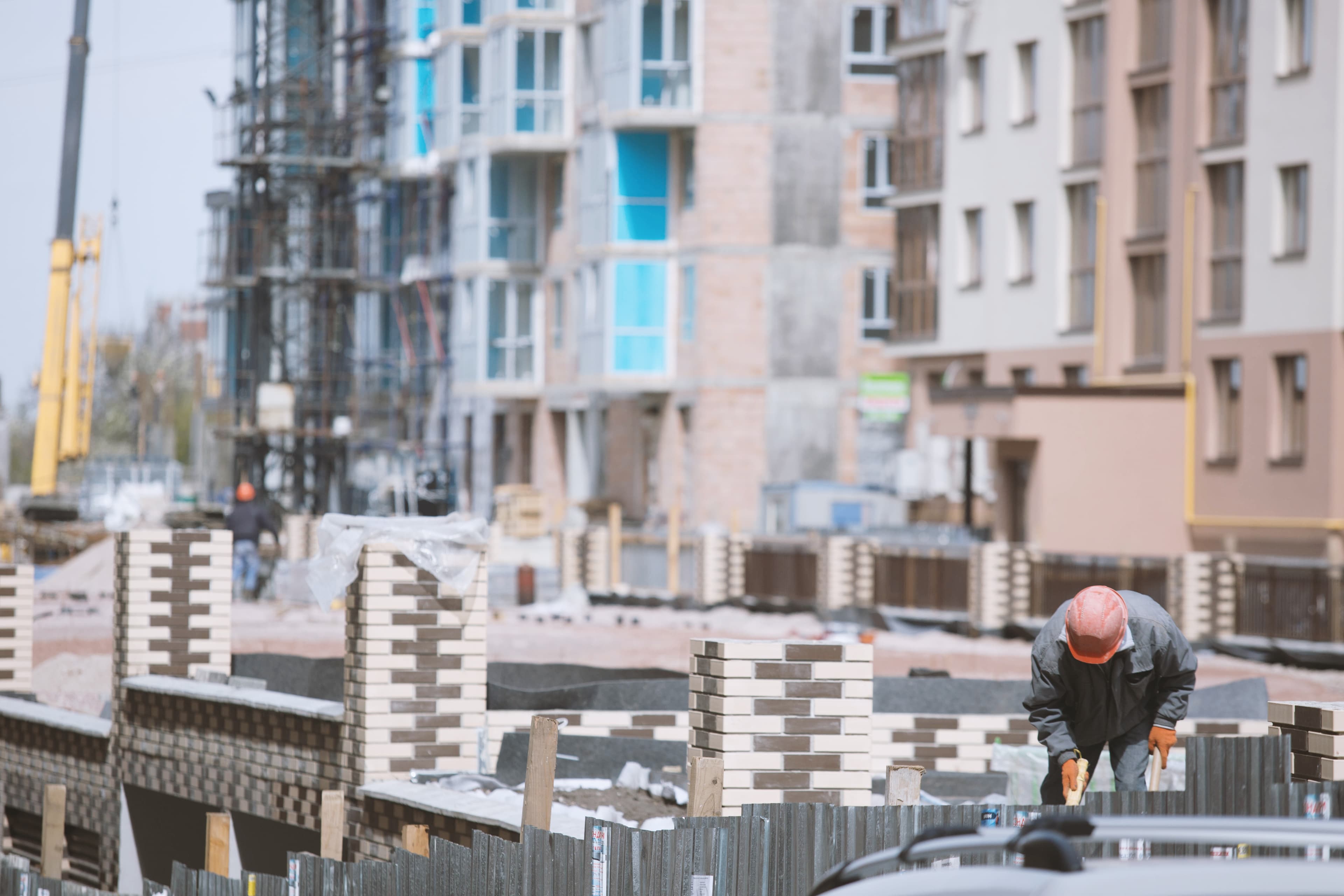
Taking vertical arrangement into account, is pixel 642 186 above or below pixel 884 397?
above

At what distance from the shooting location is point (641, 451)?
4756 cm

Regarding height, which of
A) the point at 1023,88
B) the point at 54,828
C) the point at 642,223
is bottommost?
the point at 54,828

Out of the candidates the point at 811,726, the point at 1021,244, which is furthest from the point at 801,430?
the point at 811,726

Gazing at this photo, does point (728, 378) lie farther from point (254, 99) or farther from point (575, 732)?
point (575, 732)

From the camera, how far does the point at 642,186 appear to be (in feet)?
151

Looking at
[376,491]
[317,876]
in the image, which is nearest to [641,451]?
[376,491]

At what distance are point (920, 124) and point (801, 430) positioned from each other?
7.36 metres

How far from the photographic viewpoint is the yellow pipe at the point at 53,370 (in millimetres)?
30828

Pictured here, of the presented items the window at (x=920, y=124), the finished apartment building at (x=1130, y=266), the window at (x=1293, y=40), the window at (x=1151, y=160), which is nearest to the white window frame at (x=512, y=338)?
the finished apartment building at (x=1130, y=266)

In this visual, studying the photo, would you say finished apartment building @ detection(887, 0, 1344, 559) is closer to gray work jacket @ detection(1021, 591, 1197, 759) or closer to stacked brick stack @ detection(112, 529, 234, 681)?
stacked brick stack @ detection(112, 529, 234, 681)

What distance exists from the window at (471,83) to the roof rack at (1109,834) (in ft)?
167

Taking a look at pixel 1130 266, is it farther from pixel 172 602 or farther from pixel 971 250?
pixel 172 602

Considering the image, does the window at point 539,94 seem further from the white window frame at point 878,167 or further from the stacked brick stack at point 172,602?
the stacked brick stack at point 172,602

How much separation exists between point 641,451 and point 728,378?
4080mm
